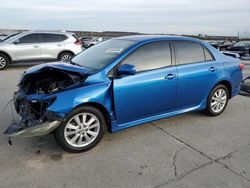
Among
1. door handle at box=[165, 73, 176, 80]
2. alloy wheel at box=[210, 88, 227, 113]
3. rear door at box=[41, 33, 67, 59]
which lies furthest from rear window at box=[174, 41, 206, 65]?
rear door at box=[41, 33, 67, 59]

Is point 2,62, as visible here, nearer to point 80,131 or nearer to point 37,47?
point 37,47

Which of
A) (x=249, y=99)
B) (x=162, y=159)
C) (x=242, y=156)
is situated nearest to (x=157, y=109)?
(x=162, y=159)

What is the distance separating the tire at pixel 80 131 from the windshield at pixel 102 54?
0.68m

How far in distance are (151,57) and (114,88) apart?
87 cm

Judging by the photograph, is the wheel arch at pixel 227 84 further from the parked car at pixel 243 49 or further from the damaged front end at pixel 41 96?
the parked car at pixel 243 49

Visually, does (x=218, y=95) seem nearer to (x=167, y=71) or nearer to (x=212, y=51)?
(x=212, y=51)

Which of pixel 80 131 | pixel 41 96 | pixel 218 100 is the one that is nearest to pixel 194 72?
pixel 218 100

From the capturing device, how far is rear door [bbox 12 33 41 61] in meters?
10.3

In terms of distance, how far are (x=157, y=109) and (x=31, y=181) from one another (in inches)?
81.7

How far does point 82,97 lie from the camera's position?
3107mm

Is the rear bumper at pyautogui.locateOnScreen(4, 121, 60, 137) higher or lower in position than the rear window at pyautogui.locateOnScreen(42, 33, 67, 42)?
lower

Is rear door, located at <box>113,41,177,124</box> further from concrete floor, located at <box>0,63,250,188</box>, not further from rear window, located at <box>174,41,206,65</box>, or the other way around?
concrete floor, located at <box>0,63,250,188</box>

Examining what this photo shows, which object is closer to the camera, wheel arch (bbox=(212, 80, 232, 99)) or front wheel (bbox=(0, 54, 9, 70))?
wheel arch (bbox=(212, 80, 232, 99))

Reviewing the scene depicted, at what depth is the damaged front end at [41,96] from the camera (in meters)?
3.00
